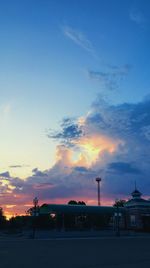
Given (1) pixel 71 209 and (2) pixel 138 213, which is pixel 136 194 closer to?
(2) pixel 138 213

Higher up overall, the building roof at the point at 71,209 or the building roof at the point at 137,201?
the building roof at the point at 137,201

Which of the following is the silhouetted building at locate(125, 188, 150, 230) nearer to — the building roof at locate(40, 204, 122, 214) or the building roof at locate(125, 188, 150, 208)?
the building roof at locate(125, 188, 150, 208)

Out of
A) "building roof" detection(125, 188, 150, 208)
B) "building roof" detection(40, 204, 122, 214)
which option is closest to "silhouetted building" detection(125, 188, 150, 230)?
"building roof" detection(125, 188, 150, 208)

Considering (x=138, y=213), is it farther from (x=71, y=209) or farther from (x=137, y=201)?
(x=71, y=209)

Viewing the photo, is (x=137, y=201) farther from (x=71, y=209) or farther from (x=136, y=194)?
(x=71, y=209)

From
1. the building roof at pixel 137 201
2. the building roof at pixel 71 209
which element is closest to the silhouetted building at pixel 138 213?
the building roof at pixel 137 201

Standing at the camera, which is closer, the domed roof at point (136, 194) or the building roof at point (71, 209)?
the building roof at point (71, 209)

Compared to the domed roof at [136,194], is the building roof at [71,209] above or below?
below

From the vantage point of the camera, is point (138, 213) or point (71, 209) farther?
point (138, 213)

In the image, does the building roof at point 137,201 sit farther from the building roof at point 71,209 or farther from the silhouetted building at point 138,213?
the building roof at point 71,209

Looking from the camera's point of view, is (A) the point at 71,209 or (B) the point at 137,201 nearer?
(A) the point at 71,209

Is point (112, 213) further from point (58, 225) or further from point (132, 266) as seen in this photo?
point (132, 266)

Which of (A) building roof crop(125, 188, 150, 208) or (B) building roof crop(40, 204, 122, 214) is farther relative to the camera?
(A) building roof crop(125, 188, 150, 208)

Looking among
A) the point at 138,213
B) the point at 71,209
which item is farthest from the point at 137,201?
the point at 71,209
